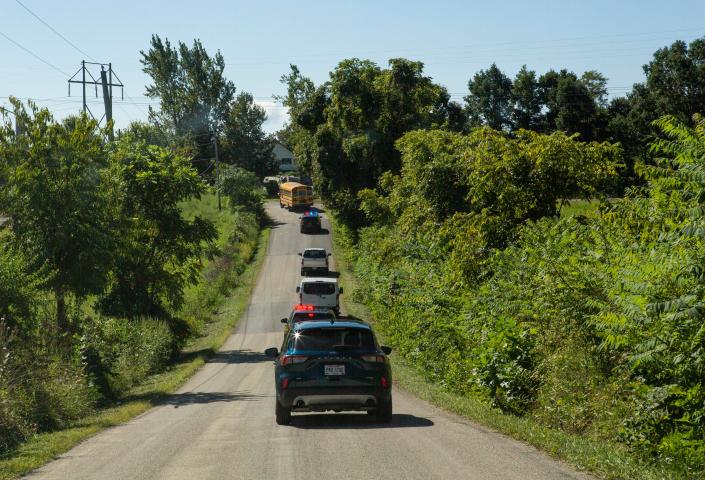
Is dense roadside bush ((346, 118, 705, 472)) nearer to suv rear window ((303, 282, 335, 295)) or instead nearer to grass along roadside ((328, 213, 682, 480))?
grass along roadside ((328, 213, 682, 480))

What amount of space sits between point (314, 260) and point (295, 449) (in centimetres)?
4954

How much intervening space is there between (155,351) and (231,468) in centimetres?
2347

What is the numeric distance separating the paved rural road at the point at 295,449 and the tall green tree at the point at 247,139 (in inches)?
4008

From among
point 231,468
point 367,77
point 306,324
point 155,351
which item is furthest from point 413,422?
point 367,77

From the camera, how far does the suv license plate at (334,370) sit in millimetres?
13867

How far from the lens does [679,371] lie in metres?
9.55

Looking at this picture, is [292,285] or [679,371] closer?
[679,371]

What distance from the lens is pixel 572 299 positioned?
13430 mm

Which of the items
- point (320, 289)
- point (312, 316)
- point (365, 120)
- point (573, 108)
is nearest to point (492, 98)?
point (573, 108)

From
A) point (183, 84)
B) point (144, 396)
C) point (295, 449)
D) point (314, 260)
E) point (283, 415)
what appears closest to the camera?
point (295, 449)

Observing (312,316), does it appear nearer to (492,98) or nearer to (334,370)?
(334,370)

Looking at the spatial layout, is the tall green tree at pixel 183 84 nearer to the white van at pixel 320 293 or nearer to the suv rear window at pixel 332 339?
the white van at pixel 320 293

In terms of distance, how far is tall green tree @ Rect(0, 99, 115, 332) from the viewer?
80.9 ft

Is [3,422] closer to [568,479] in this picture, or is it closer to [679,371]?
[568,479]
